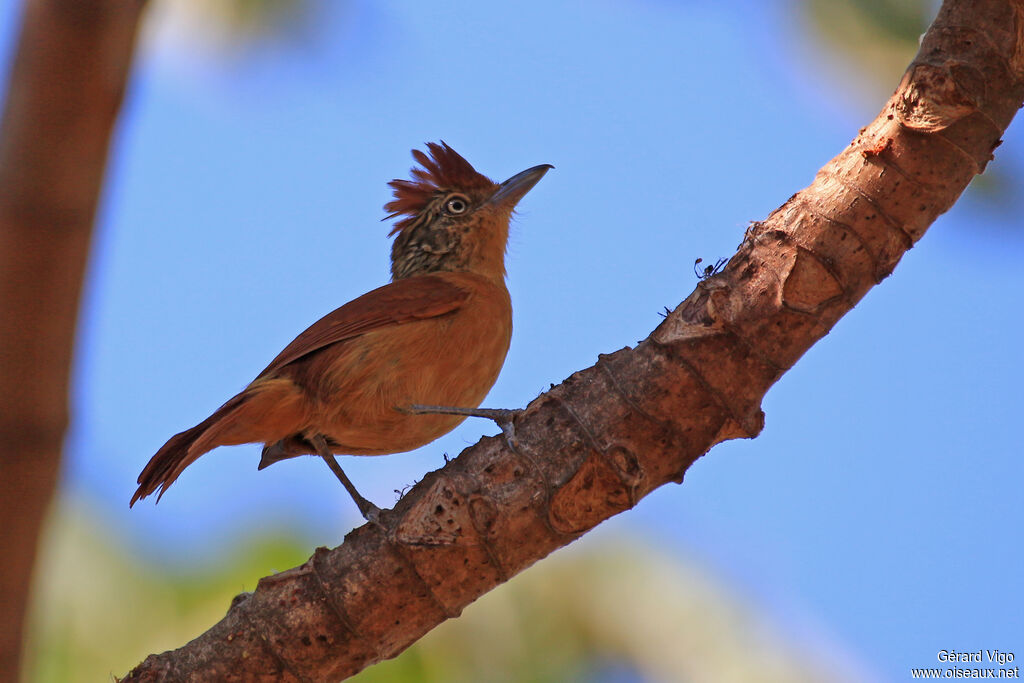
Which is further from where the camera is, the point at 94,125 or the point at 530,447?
the point at 530,447

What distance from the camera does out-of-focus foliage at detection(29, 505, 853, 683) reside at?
6098 millimetres

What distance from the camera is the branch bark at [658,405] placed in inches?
134

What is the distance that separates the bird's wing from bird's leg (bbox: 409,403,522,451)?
456 mm

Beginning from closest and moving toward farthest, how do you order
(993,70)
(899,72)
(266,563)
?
(993,70) < (266,563) < (899,72)

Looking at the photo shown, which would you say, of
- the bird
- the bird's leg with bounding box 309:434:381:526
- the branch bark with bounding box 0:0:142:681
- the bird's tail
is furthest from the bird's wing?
the branch bark with bounding box 0:0:142:681

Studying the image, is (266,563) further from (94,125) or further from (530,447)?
(94,125)

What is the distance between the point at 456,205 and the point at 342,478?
2.23 m

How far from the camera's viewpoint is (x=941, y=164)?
3.39m

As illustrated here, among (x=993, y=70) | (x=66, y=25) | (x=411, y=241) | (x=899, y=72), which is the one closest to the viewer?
(x=66, y=25)

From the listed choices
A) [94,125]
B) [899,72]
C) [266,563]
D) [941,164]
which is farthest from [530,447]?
[899,72]

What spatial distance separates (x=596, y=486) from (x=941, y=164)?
5.07ft

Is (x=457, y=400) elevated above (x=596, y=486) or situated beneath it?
elevated above

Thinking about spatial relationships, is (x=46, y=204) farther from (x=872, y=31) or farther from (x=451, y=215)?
(x=872, y=31)

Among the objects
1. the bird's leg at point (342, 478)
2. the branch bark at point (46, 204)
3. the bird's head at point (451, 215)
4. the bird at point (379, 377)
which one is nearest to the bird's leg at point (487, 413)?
the bird at point (379, 377)
